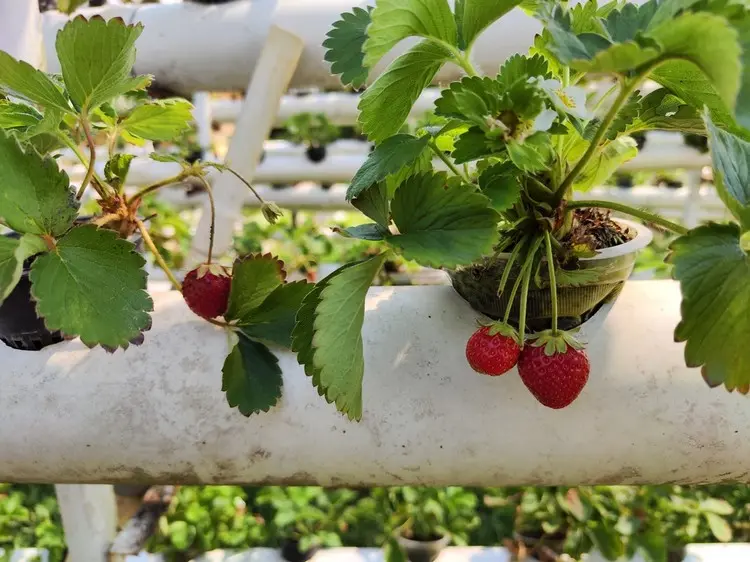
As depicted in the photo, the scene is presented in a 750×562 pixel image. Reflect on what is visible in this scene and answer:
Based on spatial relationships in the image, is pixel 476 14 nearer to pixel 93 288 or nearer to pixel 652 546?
pixel 93 288

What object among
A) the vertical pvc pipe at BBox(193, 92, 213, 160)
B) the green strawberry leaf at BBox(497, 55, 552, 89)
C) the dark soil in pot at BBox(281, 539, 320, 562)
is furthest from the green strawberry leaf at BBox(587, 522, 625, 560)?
the vertical pvc pipe at BBox(193, 92, 213, 160)

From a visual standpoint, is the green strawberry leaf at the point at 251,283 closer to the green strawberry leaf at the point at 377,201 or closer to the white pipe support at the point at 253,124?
the green strawberry leaf at the point at 377,201

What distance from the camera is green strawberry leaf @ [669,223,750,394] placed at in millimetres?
326

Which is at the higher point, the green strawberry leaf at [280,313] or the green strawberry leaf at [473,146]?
the green strawberry leaf at [473,146]

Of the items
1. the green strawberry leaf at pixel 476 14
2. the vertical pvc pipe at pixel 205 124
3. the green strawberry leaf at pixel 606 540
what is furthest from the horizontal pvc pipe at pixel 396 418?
the vertical pvc pipe at pixel 205 124

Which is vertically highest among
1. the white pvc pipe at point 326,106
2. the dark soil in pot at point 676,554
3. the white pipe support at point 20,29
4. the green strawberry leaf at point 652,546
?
the white pipe support at point 20,29

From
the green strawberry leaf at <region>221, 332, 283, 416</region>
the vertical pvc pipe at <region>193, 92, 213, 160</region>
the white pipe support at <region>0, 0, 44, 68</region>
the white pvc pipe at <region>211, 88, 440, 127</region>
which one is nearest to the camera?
the green strawberry leaf at <region>221, 332, 283, 416</region>

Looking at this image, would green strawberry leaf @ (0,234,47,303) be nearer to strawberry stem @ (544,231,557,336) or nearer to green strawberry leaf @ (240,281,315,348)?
green strawberry leaf @ (240,281,315,348)

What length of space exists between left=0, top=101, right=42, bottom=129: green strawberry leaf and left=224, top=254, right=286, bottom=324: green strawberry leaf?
7.7 inches

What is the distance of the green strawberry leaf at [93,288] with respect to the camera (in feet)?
1.31

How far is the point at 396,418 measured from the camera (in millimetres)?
472

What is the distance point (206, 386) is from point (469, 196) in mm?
272

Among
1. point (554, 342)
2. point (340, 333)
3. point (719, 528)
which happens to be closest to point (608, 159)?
point (554, 342)

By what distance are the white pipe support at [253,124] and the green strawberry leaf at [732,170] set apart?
677mm
